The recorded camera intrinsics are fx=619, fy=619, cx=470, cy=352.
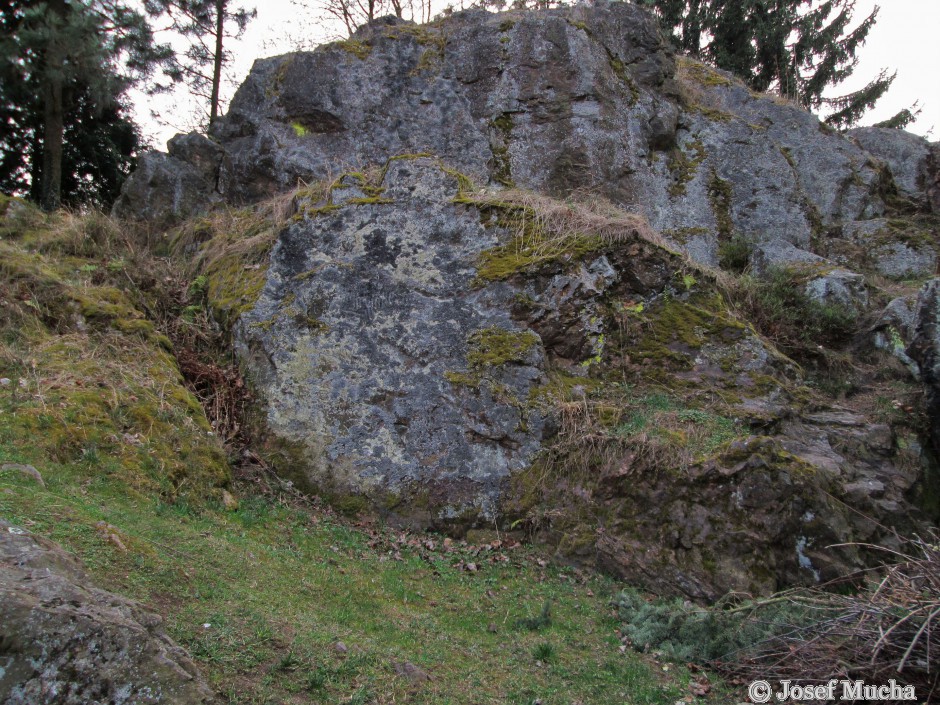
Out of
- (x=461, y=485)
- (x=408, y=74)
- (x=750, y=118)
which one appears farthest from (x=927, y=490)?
(x=408, y=74)

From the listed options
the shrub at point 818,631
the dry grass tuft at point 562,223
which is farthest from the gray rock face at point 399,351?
the shrub at point 818,631

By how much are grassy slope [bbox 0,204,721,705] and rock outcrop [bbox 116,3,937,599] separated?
0.76 meters

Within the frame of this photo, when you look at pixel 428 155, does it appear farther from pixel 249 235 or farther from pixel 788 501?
pixel 788 501

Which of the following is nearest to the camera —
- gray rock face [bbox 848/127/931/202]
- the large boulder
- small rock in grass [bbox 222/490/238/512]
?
small rock in grass [bbox 222/490/238/512]

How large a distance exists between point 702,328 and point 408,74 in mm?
7298

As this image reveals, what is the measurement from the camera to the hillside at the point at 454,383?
432cm

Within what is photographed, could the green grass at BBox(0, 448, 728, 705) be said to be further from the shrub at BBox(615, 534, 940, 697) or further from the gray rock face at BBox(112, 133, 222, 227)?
the gray rock face at BBox(112, 133, 222, 227)

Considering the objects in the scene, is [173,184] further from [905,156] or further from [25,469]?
[905,156]

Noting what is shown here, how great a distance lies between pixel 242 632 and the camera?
11.5 feet

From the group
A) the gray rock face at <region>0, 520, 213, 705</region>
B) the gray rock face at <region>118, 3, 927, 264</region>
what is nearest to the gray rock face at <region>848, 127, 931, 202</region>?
the gray rock face at <region>118, 3, 927, 264</region>

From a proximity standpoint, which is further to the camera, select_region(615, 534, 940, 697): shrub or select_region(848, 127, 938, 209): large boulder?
select_region(848, 127, 938, 209): large boulder

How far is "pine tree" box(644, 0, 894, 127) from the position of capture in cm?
1812

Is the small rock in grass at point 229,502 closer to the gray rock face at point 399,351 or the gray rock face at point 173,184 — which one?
the gray rock face at point 399,351

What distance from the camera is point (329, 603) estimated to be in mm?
4500
